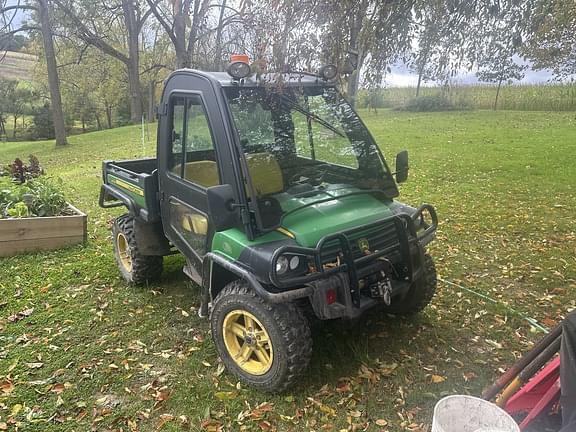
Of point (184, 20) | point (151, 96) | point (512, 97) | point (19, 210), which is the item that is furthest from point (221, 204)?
point (512, 97)

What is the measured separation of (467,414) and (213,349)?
189 centimetres

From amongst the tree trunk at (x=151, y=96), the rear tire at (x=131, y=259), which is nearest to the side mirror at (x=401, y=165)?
the rear tire at (x=131, y=259)

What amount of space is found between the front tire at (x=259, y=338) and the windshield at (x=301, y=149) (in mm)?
515

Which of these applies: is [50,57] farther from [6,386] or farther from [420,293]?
[420,293]

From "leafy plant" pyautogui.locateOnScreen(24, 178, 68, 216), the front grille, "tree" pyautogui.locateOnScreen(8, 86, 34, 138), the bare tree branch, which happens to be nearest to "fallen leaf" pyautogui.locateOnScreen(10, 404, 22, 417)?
the front grille

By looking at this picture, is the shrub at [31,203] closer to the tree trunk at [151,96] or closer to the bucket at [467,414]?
the bucket at [467,414]

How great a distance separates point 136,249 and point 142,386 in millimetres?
1459

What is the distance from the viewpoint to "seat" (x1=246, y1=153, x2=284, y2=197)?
9.57ft

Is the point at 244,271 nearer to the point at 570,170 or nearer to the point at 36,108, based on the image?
the point at 570,170

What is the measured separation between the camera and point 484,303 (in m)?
4.05

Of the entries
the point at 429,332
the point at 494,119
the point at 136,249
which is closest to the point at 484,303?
the point at 429,332

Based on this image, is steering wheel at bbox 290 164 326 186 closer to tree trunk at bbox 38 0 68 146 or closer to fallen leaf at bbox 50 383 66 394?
fallen leaf at bbox 50 383 66 394

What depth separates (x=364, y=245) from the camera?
2891mm

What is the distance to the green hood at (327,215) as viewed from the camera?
2.79 meters
